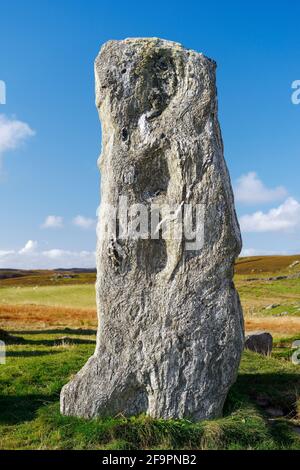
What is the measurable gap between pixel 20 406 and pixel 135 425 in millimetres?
3435

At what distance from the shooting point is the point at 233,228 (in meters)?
11.3

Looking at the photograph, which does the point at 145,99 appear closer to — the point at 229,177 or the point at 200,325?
the point at 229,177

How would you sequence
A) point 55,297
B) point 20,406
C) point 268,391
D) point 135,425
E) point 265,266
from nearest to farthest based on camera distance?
point 135,425 < point 20,406 < point 268,391 < point 55,297 < point 265,266

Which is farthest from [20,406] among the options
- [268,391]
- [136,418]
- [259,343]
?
[259,343]

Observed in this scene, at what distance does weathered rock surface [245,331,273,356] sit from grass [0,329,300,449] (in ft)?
20.6

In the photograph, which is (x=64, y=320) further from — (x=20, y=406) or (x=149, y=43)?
(x=149, y=43)

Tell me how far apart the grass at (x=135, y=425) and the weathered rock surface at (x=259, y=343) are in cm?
629

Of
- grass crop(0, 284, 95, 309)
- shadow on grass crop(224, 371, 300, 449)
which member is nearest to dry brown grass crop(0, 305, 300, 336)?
grass crop(0, 284, 95, 309)

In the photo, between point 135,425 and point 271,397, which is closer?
point 135,425

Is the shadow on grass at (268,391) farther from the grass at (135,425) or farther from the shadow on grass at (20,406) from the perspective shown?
the shadow on grass at (20,406)

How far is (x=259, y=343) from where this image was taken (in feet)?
72.0

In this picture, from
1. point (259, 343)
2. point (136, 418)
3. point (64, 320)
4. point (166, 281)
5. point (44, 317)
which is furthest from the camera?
point (44, 317)
